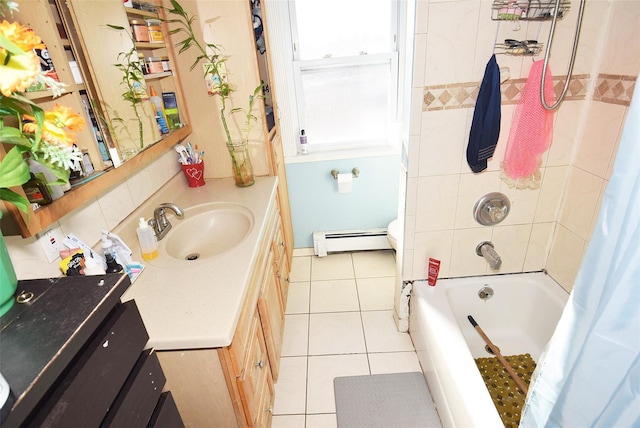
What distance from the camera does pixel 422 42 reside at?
1.36 meters

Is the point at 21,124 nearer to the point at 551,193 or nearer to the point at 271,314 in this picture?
the point at 271,314

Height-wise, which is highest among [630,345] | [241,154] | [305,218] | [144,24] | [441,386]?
[144,24]

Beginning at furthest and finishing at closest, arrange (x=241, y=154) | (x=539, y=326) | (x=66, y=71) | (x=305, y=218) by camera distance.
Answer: (x=305, y=218), (x=241, y=154), (x=539, y=326), (x=66, y=71)

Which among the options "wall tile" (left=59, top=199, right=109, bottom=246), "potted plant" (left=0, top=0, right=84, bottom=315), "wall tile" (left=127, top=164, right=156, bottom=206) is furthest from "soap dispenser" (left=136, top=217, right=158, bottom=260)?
"potted plant" (left=0, top=0, right=84, bottom=315)

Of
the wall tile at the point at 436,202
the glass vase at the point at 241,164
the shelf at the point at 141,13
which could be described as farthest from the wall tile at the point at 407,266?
the shelf at the point at 141,13

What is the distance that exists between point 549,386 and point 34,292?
1.18 meters

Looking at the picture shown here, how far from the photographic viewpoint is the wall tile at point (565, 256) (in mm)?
1567

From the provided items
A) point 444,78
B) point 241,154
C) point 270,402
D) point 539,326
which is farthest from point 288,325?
point 444,78

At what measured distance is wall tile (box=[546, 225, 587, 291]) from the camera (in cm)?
157

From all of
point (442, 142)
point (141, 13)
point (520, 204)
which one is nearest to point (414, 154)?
point (442, 142)

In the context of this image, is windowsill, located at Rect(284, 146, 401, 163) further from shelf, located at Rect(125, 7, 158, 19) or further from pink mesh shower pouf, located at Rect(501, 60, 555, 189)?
shelf, located at Rect(125, 7, 158, 19)

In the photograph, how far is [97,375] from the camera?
20.7 inches

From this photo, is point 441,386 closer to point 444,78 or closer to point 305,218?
point 444,78

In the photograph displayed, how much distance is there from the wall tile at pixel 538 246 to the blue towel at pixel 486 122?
505 millimetres
